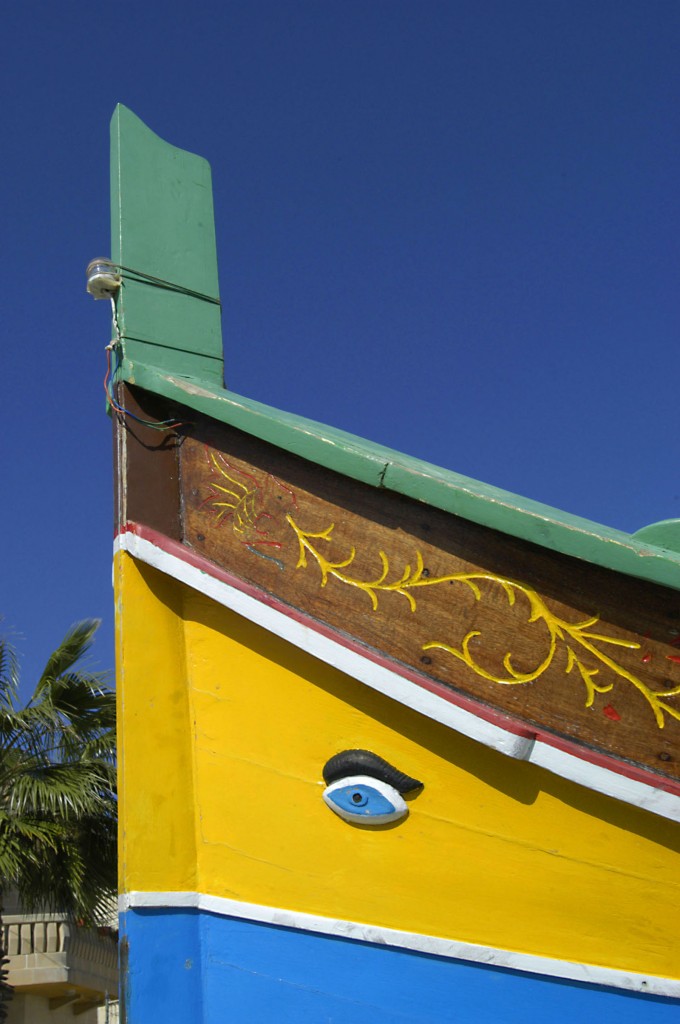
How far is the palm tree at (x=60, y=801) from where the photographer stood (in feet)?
27.6

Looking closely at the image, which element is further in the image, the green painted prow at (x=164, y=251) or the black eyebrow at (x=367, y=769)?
the green painted prow at (x=164, y=251)

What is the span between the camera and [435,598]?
2.43m

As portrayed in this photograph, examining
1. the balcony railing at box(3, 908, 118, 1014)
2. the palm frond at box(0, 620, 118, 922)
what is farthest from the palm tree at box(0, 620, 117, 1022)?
the balcony railing at box(3, 908, 118, 1014)

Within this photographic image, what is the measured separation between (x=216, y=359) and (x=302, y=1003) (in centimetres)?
188

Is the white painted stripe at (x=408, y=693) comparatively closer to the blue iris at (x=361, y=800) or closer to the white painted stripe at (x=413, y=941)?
the blue iris at (x=361, y=800)

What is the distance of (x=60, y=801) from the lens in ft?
27.6

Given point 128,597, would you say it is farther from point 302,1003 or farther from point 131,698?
point 302,1003

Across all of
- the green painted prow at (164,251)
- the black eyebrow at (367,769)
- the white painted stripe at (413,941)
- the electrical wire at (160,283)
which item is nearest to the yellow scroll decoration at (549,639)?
the black eyebrow at (367,769)

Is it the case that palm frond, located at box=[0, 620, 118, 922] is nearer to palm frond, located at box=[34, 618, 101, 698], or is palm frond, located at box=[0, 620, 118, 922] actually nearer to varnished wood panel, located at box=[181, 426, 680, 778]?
palm frond, located at box=[34, 618, 101, 698]

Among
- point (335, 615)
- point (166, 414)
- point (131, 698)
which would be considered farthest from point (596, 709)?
point (166, 414)

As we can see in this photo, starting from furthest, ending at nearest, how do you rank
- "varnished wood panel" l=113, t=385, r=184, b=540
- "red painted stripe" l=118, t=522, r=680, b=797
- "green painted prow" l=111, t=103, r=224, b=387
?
"green painted prow" l=111, t=103, r=224, b=387, "varnished wood panel" l=113, t=385, r=184, b=540, "red painted stripe" l=118, t=522, r=680, b=797

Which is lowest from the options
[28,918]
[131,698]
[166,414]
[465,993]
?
[465,993]

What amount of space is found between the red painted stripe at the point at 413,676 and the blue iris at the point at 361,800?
1.00ft

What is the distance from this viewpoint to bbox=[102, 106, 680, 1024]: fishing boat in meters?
2.27
